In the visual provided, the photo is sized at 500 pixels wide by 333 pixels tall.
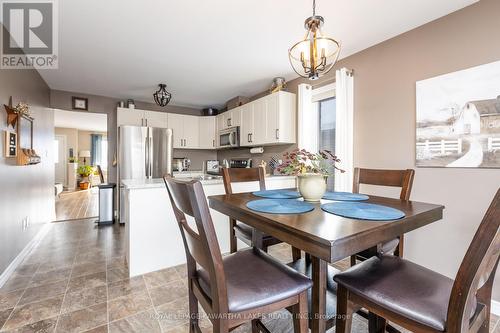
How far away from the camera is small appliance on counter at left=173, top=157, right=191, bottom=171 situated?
493 centimetres

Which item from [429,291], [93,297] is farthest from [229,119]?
[429,291]

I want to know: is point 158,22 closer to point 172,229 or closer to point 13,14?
point 13,14

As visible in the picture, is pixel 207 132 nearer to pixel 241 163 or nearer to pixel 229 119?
pixel 229 119

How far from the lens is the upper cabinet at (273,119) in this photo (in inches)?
129

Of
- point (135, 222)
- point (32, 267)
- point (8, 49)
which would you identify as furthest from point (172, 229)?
point (8, 49)

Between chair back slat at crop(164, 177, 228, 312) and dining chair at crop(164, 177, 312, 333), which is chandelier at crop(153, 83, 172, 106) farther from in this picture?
chair back slat at crop(164, 177, 228, 312)

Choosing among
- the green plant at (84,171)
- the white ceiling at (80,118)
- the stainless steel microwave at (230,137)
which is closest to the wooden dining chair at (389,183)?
the stainless steel microwave at (230,137)

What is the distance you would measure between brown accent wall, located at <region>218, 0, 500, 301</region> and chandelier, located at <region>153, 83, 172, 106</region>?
2.64 meters

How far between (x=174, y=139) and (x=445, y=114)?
4328 millimetres

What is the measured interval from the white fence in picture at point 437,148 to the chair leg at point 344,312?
1667 millimetres

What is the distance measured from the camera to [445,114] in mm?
1926

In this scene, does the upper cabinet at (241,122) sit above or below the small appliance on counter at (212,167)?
above

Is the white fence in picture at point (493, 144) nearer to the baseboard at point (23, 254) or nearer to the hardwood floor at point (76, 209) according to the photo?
the baseboard at point (23, 254)

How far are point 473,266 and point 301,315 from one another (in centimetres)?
66
